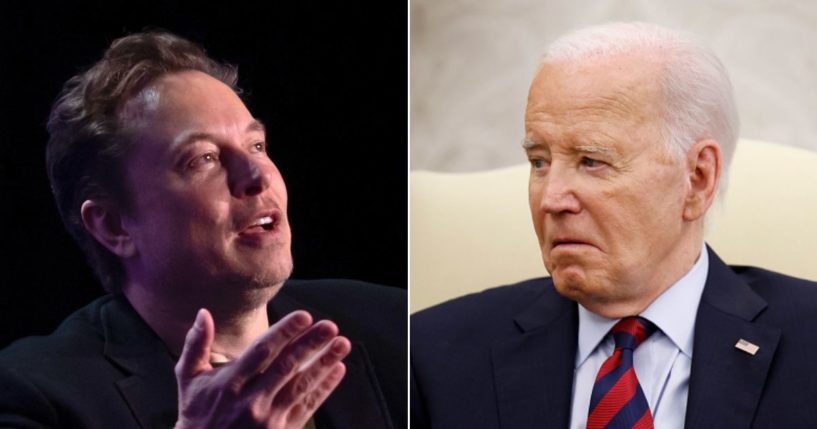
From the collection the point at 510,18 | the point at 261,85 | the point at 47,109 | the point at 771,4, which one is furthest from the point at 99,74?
the point at 771,4

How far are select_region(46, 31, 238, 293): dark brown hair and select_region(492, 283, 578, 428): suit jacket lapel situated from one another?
88 centimetres

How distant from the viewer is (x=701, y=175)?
276cm

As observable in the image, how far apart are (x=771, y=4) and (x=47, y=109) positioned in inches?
67.3

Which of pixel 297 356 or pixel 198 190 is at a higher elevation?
pixel 198 190

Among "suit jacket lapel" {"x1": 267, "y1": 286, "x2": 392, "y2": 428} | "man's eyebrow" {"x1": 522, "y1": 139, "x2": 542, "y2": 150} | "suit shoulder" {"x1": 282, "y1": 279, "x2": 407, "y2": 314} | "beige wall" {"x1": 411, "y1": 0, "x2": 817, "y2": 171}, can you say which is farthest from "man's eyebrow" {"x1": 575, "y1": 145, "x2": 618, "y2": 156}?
"suit jacket lapel" {"x1": 267, "y1": 286, "x2": 392, "y2": 428}

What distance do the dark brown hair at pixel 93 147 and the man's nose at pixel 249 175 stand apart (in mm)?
226

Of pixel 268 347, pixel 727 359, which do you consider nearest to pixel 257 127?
pixel 268 347

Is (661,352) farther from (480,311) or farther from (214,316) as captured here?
(214,316)

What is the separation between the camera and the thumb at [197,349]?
2.54 metres

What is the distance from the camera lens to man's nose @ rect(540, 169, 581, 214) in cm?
269

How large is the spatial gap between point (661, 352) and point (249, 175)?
971 millimetres

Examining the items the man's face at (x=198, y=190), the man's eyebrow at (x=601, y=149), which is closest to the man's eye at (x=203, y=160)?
the man's face at (x=198, y=190)

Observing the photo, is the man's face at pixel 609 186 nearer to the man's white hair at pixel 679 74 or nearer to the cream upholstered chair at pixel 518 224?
the man's white hair at pixel 679 74

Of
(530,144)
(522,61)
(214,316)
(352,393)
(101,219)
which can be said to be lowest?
(352,393)
